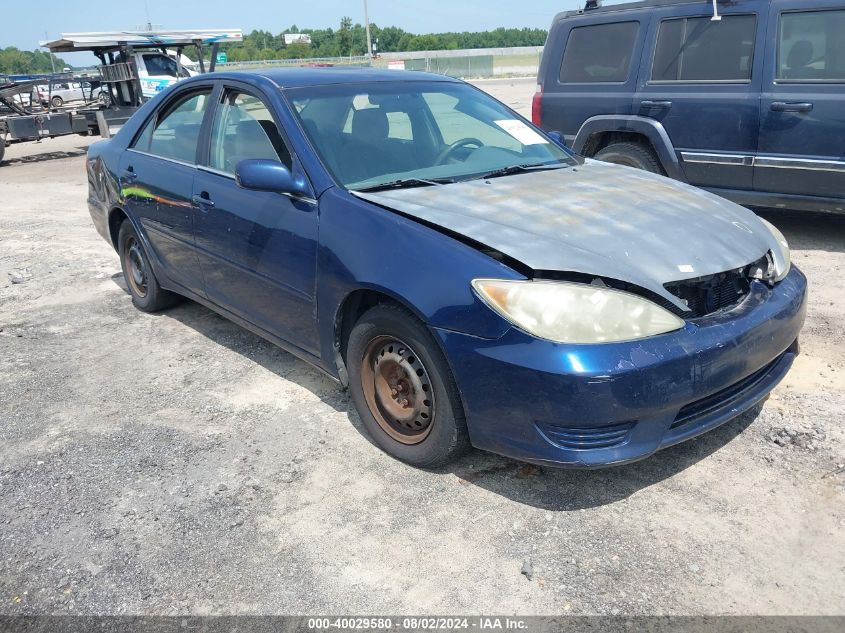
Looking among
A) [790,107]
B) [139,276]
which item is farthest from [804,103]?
[139,276]

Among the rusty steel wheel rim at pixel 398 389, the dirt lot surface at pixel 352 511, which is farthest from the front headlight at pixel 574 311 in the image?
the dirt lot surface at pixel 352 511

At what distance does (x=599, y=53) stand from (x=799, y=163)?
2.17 meters

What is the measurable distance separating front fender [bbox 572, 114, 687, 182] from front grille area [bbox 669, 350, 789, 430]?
12.4ft

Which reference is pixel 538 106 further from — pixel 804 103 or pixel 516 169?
pixel 516 169

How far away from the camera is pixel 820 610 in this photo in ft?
7.41

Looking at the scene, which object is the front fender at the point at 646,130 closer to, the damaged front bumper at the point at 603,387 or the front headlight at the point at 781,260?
the front headlight at the point at 781,260

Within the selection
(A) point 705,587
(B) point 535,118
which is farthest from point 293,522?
(B) point 535,118

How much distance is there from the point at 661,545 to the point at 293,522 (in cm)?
140

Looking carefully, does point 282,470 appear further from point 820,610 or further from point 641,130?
point 641,130

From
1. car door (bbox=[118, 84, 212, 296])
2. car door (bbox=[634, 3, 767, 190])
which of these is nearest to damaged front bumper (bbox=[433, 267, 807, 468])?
car door (bbox=[118, 84, 212, 296])

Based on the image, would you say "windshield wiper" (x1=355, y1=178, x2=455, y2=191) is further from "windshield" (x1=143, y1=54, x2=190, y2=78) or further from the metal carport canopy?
"windshield" (x1=143, y1=54, x2=190, y2=78)

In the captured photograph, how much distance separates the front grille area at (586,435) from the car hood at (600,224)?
0.52m

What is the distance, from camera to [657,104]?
6422 mm

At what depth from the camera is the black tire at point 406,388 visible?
282 cm
